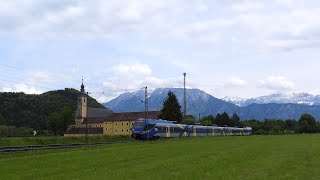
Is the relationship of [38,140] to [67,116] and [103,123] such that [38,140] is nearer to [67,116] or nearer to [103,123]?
[67,116]

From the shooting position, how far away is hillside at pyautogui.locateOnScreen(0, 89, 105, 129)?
520 ft

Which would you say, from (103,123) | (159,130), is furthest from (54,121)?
(159,130)

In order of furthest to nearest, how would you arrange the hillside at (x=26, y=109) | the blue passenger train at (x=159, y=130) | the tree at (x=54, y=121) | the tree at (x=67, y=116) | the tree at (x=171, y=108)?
the tree at (x=67, y=116) → the tree at (x=54, y=121) → the hillside at (x=26, y=109) → the tree at (x=171, y=108) → the blue passenger train at (x=159, y=130)

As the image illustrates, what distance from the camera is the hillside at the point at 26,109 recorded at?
520 feet

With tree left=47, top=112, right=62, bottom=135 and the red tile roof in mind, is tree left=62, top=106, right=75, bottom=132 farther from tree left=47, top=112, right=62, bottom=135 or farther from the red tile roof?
the red tile roof

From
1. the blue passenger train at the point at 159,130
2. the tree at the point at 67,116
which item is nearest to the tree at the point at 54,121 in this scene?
the tree at the point at 67,116

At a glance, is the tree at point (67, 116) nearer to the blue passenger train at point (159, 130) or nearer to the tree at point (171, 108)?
the tree at point (171, 108)

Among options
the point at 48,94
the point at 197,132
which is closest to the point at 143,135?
the point at 197,132

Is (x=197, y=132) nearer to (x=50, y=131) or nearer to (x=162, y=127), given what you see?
(x=162, y=127)

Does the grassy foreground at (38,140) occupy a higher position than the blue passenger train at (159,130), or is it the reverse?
the blue passenger train at (159,130)

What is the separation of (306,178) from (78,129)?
17250cm

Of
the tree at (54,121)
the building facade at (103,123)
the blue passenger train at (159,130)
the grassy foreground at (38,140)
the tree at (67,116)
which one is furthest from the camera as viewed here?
the building facade at (103,123)

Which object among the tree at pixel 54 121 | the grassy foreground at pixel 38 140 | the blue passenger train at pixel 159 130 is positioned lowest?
the grassy foreground at pixel 38 140

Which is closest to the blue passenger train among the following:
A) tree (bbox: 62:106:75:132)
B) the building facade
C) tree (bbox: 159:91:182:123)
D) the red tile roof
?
tree (bbox: 159:91:182:123)
